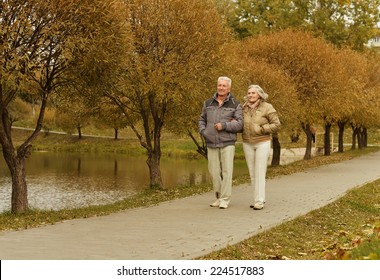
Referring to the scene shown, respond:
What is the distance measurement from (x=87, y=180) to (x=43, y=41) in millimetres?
18095

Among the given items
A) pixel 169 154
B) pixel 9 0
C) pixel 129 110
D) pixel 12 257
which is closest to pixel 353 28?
pixel 169 154

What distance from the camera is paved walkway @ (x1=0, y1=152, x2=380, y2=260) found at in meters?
7.62

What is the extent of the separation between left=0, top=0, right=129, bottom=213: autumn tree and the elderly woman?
12.3 ft

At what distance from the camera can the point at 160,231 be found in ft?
30.3

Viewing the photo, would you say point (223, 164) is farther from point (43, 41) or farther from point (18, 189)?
point (18, 189)

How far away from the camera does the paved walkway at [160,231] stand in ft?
25.0

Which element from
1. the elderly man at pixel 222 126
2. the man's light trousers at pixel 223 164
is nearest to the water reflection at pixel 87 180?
the man's light trousers at pixel 223 164

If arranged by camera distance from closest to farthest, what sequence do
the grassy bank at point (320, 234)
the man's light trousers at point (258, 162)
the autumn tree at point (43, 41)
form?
the grassy bank at point (320, 234) → the man's light trousers at point (258, 162) → the autumn tree at point (43, 41)

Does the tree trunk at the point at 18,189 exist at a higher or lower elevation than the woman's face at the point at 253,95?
lower

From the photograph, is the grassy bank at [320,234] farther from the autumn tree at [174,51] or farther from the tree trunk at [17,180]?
the autumn tree at [174,51]

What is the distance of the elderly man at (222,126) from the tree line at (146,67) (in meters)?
2.76

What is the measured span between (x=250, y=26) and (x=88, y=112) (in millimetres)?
32812

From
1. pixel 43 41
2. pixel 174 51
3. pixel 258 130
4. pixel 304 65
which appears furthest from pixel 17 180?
pixel 304 65

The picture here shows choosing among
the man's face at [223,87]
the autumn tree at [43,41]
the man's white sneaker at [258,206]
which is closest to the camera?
the man's face at [223,87]
